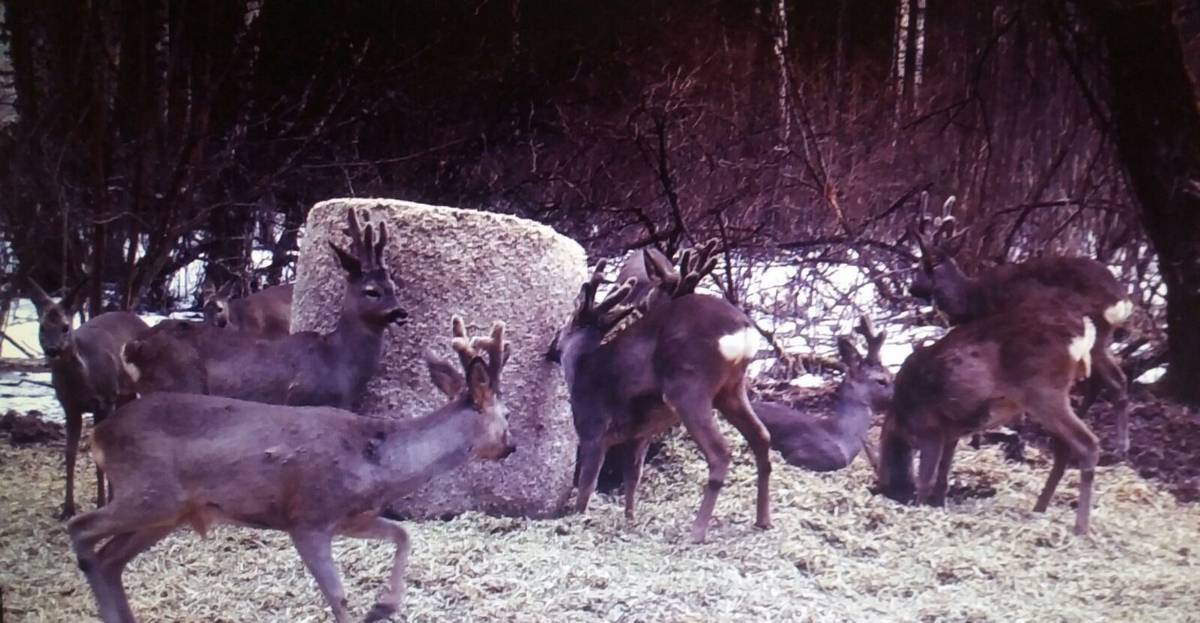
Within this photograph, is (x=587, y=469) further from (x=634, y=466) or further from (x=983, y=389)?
(x=983, y=389)

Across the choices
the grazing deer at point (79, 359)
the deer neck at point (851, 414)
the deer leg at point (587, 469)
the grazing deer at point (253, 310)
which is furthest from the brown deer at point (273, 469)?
the deer neck at point (851, 414)

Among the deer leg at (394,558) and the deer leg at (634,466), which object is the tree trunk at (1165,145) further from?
the deer leg at (394,558)

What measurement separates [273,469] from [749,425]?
4.21ft

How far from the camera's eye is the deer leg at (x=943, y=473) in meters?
2.85

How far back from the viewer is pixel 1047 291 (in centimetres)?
267

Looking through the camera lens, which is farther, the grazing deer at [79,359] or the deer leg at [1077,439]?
the deer leg at [1077,439]

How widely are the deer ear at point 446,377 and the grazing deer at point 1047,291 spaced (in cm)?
111

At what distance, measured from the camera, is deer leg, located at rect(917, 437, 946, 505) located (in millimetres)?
2870

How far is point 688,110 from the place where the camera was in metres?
2.60

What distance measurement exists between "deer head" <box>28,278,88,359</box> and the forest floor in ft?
0.70

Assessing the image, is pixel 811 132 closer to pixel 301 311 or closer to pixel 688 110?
pixel 688 110

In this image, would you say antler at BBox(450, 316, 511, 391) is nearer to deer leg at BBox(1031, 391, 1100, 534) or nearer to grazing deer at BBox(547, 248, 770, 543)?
grazing deer at BBox(547, 248, 770, 543)

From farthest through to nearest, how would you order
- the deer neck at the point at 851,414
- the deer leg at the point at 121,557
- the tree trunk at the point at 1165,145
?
the deer neck at the point at 851,414
the tree trunk at the point at 1165,145
the deer leg at the point at 121,557

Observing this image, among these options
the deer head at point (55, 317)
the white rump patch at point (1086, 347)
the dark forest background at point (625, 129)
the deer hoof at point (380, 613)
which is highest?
the dark forest background at point (625, 129)
